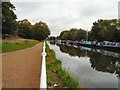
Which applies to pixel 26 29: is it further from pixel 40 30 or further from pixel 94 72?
pixel 94 72

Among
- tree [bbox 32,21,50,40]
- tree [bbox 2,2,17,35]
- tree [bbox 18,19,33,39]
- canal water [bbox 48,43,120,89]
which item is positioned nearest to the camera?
canal water [bbox 48,43,120,89]

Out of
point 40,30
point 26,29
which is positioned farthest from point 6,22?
point 40,30

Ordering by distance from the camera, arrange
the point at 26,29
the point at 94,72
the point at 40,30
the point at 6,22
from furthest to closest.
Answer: the point at 40,30 < the point at 26,29 < the point at 6,22 < the point at 94,72

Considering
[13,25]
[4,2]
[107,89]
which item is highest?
[4,2]

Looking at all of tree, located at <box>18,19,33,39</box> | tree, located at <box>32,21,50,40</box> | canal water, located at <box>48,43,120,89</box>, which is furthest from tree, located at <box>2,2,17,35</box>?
tree, located at <box>32,21,50,40</box>

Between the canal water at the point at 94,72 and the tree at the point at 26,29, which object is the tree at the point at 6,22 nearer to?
the canal water at the point at 94,72

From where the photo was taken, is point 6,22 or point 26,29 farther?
point 26,29

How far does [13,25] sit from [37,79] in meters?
41.4

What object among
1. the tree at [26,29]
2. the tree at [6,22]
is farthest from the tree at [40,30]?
the tree at [6,22]

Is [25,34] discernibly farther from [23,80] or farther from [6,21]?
[23,80]

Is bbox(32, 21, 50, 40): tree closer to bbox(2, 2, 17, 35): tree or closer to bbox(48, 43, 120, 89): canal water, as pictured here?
bbox(2, 2, 17, 35): tree

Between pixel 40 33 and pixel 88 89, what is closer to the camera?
pixel 88 89

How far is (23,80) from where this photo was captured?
31.3ft

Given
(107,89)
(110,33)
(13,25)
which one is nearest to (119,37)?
(110,33)
